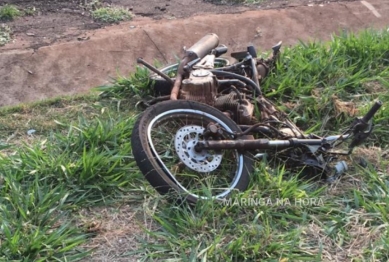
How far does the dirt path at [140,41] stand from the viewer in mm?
5848

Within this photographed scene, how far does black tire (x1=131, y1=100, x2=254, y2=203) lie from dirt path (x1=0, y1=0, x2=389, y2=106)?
6.48 ft

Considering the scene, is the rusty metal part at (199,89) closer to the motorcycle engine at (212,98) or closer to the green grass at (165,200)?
the motorcycle engine at (212,98)

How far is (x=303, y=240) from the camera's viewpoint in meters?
3.55

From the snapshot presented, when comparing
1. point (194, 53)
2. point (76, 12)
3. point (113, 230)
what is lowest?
point (76, 12)

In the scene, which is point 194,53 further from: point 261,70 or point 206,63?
point 261,70

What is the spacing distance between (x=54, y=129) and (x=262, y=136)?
1.65 meters

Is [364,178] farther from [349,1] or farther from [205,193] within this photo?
[349,1]

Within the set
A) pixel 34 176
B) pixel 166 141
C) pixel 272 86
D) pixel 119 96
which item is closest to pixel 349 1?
pixel 272 86

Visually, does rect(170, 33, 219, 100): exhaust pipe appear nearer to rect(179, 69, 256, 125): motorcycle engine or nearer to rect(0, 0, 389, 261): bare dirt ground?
rect(179, 69, 256, 125): motorcycle engine


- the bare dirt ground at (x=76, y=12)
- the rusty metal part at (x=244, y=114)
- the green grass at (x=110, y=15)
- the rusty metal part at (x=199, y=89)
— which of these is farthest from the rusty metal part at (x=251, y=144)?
the green grass at (x=110, y=15)

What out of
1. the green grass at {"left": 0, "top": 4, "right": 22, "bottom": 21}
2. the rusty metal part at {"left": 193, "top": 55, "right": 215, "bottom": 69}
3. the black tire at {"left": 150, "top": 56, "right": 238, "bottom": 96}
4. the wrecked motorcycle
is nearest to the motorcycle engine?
the wrecked motorcycle

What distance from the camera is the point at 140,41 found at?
6566mm

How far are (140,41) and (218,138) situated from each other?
9.66ft

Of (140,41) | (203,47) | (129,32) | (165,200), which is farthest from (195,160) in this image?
(129,32)
